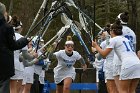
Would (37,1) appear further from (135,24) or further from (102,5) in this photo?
(135,24)

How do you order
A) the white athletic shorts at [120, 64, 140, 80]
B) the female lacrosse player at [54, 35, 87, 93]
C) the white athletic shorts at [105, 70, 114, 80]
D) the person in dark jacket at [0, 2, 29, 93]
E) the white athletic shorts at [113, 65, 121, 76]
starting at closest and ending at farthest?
the person in dark jacket at [0, 2, 29, 93]
the white athletic shorts at [120, 64, 140, 80]
the white athletic shorts at [113, 65, 121, 76]
the white athletic shorts at [105, 70, 114, 80]
the female lacrosse player at [54, 35, 87, 93]

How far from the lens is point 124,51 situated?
869 centimetres

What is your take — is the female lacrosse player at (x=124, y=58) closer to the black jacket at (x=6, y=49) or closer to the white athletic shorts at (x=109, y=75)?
the white athletic shorts at (x=109, y=75)

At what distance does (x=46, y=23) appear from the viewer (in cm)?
1220

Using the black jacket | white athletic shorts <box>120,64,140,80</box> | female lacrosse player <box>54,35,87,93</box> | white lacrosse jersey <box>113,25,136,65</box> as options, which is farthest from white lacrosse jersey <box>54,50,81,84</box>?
the black jacket

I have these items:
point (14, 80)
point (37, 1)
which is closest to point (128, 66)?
point (14, 80)

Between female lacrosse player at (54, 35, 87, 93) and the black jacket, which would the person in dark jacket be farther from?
female lacrosse player at (54, 35, 87, 93)

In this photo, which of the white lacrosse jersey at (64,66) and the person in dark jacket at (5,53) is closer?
the person in dark jacket at (5,53)

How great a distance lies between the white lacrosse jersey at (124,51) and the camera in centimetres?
858

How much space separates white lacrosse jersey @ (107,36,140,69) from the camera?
338 inches

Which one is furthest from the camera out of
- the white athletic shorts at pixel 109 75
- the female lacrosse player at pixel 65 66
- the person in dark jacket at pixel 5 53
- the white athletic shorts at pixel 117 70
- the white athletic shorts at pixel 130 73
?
the female lacrosse player at pixel 65 66

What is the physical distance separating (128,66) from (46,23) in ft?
13.6

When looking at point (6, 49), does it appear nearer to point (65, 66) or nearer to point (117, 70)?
point (117, 70)

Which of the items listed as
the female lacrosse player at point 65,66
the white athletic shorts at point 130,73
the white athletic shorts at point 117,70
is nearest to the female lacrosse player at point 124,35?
the white athletic shorts at point 117,70
